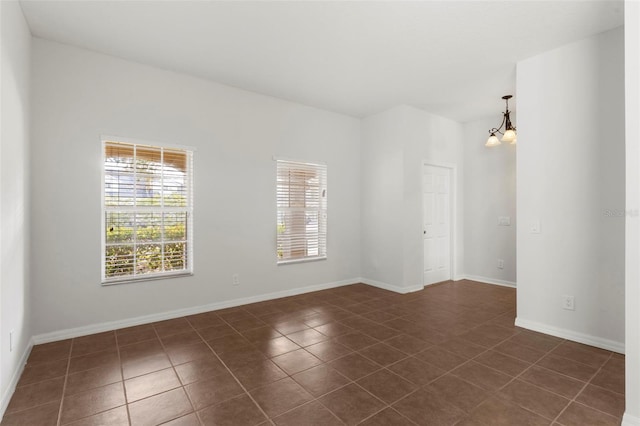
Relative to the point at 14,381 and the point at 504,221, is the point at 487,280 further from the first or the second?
the point at 14,381

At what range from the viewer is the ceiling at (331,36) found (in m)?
2.55

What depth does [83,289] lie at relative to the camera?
3174 millimetres

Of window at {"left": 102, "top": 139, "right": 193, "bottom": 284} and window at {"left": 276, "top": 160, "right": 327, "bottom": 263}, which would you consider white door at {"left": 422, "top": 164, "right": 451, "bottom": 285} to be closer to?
window at {"left": 276, "top": 160, "right": 327, "bottom": 263}

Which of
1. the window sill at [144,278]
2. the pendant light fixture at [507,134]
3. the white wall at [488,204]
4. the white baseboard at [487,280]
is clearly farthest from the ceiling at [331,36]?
the white baseboard at [487,280]

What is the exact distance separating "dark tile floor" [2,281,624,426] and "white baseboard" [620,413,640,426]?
0.29ft

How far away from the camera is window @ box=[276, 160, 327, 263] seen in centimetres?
464

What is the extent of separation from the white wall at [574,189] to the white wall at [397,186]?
164cm

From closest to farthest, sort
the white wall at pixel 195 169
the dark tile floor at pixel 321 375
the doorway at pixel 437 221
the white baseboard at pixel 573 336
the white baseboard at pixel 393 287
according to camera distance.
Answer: the dark tile floor at pixel 321 375, the white baseboard at pixel 573 336, the white wall at pixel 195 169, the white baseboard at pixel 393 287, the doorway at pixel 437 221

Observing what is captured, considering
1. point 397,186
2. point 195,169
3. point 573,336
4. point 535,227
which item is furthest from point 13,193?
point 573,336

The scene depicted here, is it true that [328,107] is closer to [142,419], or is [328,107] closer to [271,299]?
[271,299]

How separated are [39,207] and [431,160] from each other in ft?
17.2

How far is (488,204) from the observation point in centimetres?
544

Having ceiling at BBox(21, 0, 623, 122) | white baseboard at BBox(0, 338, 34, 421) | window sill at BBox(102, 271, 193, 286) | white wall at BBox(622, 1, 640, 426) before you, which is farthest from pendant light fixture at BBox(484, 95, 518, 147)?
white baseboard at BBox(0, 338, 34, 421)

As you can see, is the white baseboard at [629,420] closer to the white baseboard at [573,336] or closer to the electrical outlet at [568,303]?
the white baseboard at [573,336]
